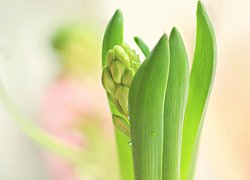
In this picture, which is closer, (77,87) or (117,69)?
(117,69)

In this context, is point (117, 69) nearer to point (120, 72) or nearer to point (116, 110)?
point (120, 72)

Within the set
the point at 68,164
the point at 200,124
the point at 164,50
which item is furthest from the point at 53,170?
the point at 164,50

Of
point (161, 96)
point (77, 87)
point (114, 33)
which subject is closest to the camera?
point (161, 96)

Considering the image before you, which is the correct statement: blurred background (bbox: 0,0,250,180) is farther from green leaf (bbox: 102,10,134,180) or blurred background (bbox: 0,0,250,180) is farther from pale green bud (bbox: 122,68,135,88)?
pale green bud (bbox: 122,68,135,88)

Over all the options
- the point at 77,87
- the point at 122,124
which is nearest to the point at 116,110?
the point at 122,124

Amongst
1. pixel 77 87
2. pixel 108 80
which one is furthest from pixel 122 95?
pixel 77 87

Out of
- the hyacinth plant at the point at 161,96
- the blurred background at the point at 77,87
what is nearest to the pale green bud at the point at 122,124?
the hyacinth plant at the point at 161,96

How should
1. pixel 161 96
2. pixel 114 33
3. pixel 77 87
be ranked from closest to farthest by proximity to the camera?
pixel 161 96 < pixel 114 33 < pixel 77 87

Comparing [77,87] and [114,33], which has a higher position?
[114,33]

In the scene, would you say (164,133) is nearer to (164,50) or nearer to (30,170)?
(164,50)
